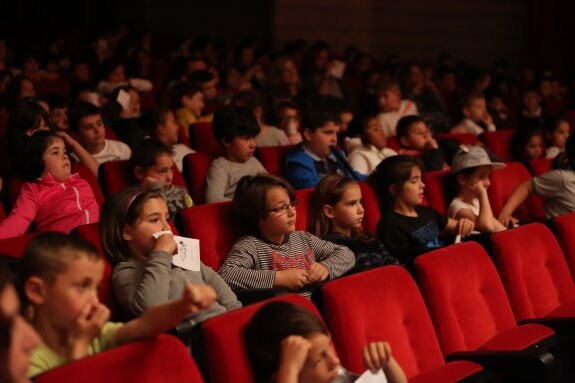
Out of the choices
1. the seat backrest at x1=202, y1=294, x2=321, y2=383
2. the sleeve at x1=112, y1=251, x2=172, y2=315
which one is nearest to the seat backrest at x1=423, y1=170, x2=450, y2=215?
the sleeve at x1=112, y1=251, x2=172, y2=315

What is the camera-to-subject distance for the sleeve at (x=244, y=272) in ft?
8.34

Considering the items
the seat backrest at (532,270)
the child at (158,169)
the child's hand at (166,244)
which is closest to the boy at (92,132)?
the child at (158,169)

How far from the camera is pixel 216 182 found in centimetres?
342

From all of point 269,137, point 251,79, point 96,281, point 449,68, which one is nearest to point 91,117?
point 269,137

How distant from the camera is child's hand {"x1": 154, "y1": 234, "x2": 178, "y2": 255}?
7.16 feet

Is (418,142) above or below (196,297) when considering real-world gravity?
below

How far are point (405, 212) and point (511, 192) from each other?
811 millimetres

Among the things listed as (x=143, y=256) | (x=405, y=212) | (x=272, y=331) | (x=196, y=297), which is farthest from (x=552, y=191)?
(x=196, y=297)

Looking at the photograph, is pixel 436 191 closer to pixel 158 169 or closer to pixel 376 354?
pixel 158 169

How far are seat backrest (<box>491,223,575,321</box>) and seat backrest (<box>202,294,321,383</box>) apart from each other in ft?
3.67

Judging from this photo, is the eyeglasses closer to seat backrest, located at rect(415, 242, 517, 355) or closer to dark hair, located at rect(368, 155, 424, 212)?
seat backrest, located at rect(415, 242, 517, 355)

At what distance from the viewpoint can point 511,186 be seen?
392 centimetres

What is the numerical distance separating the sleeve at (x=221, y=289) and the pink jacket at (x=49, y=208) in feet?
1.94

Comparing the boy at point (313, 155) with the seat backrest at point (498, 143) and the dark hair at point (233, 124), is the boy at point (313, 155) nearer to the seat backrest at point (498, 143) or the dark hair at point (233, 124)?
the dark hair at point (233, 124)
